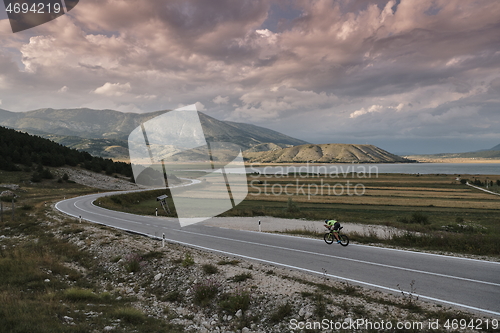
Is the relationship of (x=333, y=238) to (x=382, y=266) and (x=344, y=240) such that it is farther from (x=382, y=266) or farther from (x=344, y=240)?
(x=382, y=266)

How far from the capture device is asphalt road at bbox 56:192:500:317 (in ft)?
28.1

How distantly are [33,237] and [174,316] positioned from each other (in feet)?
69.4

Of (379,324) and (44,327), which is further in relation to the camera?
(379,324)

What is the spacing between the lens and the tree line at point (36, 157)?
67.1 meters

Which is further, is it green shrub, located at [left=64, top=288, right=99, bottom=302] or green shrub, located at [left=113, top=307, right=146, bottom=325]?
green shrub, located at [left=64, top=288, right=99, bottom=302]

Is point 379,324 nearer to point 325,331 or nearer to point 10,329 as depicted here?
point 325,331

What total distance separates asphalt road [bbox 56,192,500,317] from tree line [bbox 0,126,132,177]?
76.2 metres

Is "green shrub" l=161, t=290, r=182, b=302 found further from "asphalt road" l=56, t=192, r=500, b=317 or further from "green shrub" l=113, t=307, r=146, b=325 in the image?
"asphalt road" l=56, t=192, r=500, b=317

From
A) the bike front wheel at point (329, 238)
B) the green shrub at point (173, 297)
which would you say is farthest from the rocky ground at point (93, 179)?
the bike front wheel at point (329, 238)

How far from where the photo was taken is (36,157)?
72438mm

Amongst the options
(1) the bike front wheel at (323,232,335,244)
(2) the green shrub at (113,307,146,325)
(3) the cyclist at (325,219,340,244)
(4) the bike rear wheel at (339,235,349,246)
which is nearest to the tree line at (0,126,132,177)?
(2) the green shrub at (113,307,146,325)

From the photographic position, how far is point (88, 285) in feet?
40.1

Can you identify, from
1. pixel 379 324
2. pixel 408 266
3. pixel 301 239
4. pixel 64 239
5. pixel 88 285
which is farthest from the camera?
pixel 64 239

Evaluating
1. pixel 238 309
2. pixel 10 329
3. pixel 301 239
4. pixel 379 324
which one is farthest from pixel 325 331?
pixel 301 239
